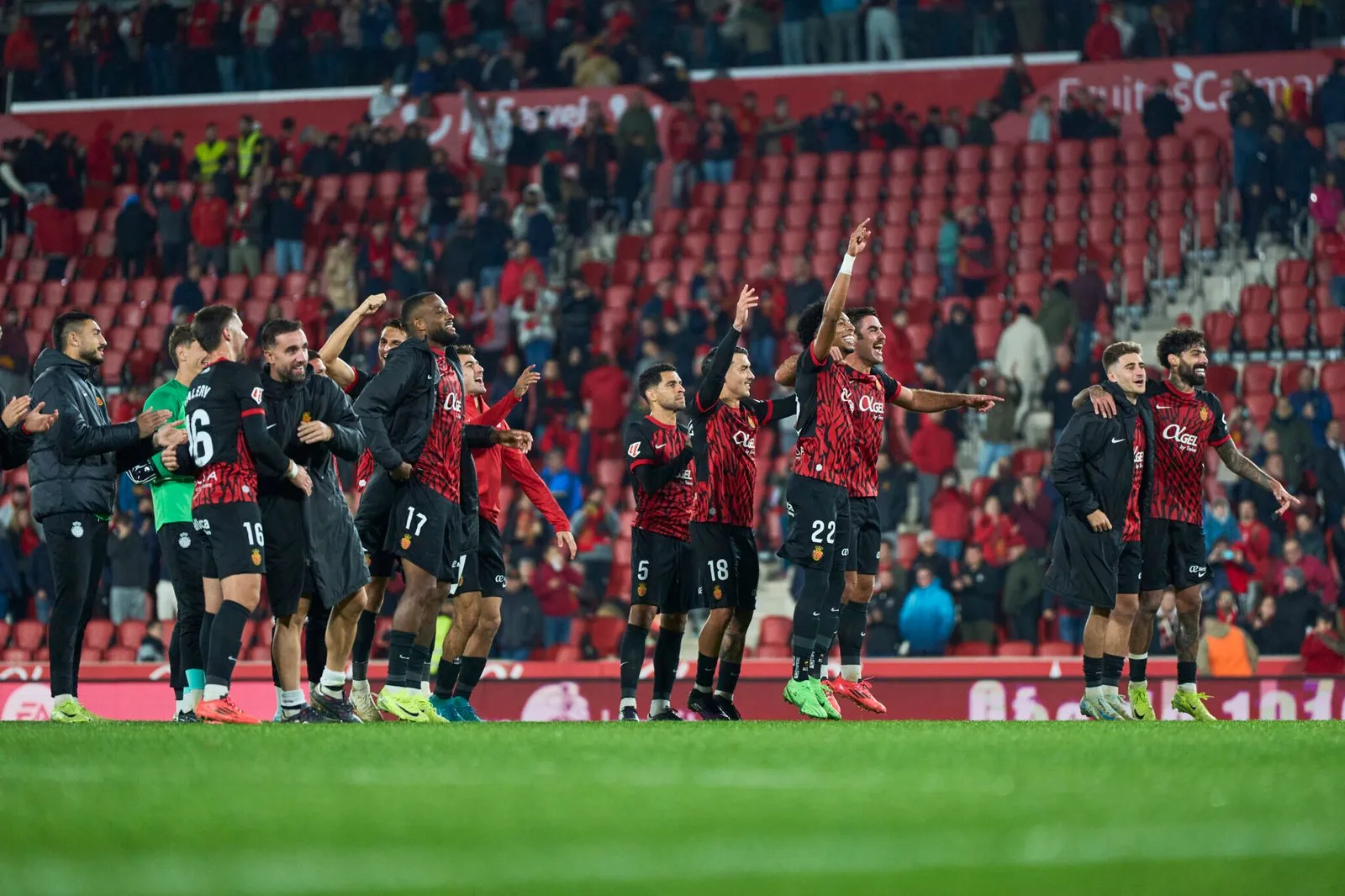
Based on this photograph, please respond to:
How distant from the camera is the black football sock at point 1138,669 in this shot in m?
11.4

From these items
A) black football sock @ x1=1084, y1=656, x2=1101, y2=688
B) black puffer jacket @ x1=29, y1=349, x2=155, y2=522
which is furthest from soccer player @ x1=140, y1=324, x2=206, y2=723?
black football sock @ x1=1084, y1=656, x2=1101, y2=688

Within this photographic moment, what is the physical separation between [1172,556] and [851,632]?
2276mm

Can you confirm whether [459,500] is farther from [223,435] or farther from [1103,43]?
[1103,43]

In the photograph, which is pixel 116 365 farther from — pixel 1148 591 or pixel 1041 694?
pixel 1148 591

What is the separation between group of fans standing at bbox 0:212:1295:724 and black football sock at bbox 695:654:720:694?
0.01 m

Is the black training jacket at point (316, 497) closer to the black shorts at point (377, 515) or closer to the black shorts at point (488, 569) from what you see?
the black shorts at point (377, 515)

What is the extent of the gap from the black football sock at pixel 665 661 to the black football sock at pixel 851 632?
1.09m

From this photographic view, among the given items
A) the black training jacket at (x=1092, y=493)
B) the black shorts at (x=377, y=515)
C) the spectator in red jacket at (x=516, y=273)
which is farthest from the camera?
the spectator in red jacket at (x=516, y=273)

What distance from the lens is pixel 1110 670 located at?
11.0m

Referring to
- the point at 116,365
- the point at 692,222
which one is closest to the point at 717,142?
the point at 692,222

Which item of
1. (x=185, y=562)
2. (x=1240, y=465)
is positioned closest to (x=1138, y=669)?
(x=1240, y=465)

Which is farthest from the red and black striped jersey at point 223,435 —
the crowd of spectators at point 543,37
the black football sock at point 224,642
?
the crowd of spectators at point 543,37

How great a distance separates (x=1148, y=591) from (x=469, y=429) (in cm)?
465

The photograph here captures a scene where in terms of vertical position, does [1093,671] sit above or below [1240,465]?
below
